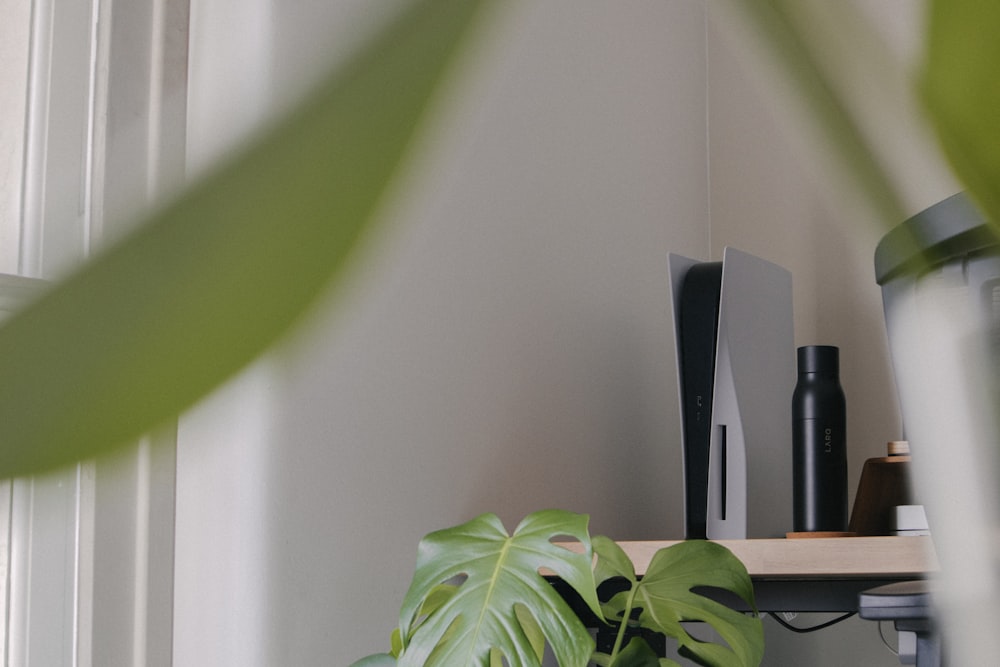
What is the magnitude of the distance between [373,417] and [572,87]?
51 cm

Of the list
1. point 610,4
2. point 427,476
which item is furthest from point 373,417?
point 610,4

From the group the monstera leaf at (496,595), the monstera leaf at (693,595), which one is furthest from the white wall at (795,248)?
the monstera leaf at (496,595)

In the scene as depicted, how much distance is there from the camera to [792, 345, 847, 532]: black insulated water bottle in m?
1.14

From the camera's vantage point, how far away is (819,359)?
1.17m

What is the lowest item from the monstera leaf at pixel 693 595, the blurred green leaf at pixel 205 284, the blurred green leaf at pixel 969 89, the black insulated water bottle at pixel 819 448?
the monstera leaf at pixel 693 595

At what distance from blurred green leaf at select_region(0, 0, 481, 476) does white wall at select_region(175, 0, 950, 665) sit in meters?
0.71

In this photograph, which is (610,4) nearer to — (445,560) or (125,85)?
(445,560)

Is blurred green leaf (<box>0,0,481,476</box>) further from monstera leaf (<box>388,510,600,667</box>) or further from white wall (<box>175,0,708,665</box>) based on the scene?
monstera leaf (<box>388,510,600,667</box>)

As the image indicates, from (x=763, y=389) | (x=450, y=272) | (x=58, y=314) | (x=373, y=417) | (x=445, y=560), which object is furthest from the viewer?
(x=763, y=389)

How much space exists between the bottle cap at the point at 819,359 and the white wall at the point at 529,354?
3.1 inches

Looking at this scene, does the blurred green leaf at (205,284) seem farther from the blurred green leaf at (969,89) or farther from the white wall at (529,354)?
the white wall at (529,354)

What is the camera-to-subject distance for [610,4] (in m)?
1.33

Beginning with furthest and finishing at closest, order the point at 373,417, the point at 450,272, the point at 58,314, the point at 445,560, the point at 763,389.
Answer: the point at 763,389, the point at 450,272, the point at 373,417, the point at 445,560, the point at 58,314

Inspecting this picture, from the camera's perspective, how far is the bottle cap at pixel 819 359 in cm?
116
